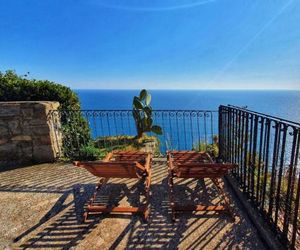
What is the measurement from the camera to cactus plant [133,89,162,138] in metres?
7.21

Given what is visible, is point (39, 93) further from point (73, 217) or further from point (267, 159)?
point (267, 159)

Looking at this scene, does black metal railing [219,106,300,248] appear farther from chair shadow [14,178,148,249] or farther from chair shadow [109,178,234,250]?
chair shadow [14,178,148,249]

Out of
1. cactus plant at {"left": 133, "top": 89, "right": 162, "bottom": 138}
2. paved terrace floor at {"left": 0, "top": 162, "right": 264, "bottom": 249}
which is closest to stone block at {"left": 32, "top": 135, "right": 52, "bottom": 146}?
paved terrace floor at {"left": 0, "top": 162, "right": 264, "bottom": 249}

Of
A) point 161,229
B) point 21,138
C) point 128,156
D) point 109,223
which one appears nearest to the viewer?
point 161,229

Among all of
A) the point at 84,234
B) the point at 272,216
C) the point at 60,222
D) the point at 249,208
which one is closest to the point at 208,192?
the point at 249,208

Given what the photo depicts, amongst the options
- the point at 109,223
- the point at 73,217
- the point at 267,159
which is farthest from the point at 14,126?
the point at 267,159

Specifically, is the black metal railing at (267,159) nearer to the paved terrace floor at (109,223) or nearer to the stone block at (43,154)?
the paved terrace floor at (109,223)

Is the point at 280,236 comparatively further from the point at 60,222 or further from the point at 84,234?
the point at 60,222

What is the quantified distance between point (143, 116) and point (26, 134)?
3.61m

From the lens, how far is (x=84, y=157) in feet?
15.2

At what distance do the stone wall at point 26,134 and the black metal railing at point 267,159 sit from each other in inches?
129

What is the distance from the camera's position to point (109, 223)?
8.05ft

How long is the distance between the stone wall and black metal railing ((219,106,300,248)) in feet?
10.7

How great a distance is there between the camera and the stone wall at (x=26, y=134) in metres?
4.33
